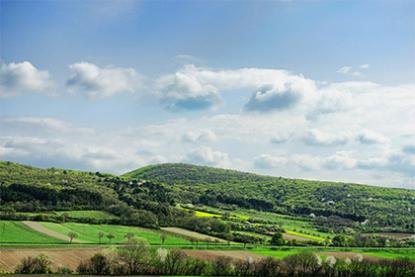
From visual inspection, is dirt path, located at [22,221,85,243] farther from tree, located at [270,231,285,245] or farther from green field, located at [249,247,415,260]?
tree, located at [270,231,285,245]

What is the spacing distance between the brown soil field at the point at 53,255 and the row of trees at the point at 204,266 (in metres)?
→ 2.08

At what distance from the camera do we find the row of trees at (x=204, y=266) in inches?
2753

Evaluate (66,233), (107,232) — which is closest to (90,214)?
(107,232)

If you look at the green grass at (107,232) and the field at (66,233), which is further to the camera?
the green grass at (107,232)

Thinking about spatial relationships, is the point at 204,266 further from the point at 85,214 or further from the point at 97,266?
the point at 85,214

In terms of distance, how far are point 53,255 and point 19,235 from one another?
64.4ft

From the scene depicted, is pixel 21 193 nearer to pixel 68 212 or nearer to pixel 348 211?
pixel 68 212

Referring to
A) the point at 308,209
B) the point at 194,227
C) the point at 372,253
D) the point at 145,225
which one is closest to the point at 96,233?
the point at 145,225

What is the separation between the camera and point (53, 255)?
7769cm

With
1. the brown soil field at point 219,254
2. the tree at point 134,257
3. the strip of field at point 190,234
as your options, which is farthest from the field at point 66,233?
the tree at point 134,257

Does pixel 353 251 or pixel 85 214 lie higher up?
pixel 85 214

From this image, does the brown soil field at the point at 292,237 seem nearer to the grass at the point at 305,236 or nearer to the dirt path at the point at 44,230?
the grass at the point at 305,236

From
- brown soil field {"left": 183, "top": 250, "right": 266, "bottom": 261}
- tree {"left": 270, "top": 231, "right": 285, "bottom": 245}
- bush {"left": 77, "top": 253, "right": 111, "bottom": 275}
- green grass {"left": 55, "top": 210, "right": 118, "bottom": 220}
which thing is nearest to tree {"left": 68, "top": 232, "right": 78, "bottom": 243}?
green grass {"left": 55, "top": 210, "right": 118, "bottom": 220}

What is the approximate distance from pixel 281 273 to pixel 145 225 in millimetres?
51446
